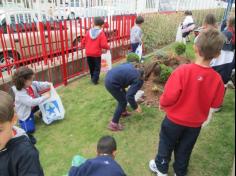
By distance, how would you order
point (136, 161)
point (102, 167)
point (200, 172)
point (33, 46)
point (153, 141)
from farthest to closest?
point (33, 46), point (153, 141), point (136, 161), point (200, 172), point (102, 167)

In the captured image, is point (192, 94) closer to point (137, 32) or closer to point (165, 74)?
point (165, 74)

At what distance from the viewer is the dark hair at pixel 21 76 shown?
343cm

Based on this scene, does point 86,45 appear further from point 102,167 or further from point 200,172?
point 102,167

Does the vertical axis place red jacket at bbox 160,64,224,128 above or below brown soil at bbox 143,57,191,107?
above

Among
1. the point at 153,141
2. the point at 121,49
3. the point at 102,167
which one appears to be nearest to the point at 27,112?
the point at 153,141

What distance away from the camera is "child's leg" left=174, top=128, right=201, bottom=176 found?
2.39 meters

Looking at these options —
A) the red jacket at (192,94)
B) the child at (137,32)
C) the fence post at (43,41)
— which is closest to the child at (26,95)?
the fence post at (43,41)

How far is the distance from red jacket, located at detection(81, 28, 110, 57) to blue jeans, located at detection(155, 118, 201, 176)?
3.33 metres

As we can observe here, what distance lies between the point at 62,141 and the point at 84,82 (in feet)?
8.25

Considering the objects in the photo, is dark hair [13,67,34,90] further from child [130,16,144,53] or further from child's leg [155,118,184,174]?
child [130,16,144,53]

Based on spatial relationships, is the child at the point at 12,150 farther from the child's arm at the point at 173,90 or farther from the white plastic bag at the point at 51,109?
the white plastic bag at the point at 51,109

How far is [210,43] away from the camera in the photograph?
6.55 feet

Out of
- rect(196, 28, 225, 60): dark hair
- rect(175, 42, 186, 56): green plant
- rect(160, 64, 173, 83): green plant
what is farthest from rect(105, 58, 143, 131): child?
rect(175, 42, 186, 56): green plant

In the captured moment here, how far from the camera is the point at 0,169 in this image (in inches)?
57.2
